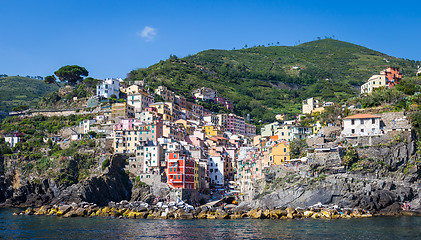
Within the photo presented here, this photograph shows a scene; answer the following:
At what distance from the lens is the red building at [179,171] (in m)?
74.8

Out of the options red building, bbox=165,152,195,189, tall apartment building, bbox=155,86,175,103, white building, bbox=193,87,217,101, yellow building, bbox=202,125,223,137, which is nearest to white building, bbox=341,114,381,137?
red building, bbox=165,152,195,189

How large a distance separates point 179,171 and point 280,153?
56.2 feet

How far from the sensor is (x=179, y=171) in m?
75.0

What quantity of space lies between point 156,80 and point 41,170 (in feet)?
196

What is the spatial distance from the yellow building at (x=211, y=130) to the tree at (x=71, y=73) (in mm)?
40975

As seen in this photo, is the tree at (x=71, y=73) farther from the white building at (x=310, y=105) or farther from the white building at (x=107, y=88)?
the white building at (x=310, y=105)

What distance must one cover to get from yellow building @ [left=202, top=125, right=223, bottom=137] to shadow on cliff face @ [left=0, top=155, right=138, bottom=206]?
1243 inches

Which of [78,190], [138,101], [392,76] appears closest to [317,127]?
[392,76]

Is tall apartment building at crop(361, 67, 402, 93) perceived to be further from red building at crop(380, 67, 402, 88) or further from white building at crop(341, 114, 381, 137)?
white building at crop(341, 114, 381, 137)

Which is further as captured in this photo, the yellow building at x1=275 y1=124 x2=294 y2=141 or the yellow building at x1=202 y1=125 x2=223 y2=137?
the yellow building at x1=202 y1=125 x2=223 y2=137

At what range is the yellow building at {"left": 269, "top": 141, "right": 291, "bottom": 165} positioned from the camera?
72062mm

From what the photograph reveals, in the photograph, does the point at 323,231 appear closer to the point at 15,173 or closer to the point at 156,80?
the point at 15,173

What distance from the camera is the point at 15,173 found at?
84562mm

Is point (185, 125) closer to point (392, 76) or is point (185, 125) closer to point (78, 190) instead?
point (78, 190)
